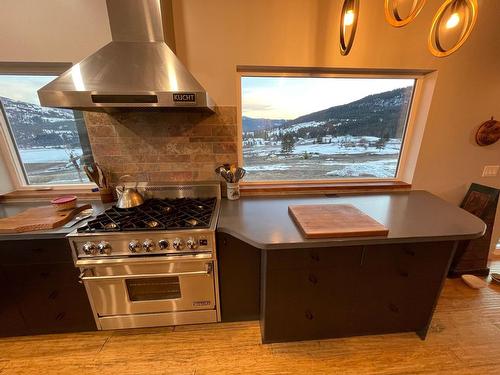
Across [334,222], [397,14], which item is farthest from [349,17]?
[334,222]

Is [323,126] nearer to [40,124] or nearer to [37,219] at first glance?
[37,219]

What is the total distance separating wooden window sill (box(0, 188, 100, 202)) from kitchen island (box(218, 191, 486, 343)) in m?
1.26

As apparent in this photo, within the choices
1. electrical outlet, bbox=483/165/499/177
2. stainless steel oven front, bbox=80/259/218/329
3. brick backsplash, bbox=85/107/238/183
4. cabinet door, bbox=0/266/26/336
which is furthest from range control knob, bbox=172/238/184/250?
electrical outlet, bbox=483/165/499/177

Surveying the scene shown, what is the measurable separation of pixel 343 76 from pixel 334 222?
1.27m

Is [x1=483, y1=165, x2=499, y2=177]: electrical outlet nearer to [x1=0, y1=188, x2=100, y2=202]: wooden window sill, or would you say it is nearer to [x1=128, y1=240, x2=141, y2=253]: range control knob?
[x1=128, y1=240, x2=141, y2=253]: range control knob

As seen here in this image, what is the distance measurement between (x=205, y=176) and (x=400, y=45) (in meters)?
1.85

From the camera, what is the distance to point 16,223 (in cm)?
128

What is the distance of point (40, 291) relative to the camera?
4.46 feet

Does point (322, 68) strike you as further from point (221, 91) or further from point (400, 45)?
point (221, 91)

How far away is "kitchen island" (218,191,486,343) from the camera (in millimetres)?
1195

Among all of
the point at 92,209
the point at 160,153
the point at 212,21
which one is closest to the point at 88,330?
the point at 92,209

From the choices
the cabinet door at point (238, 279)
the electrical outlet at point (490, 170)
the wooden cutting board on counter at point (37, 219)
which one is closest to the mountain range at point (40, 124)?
the wooden cutting board on counter at point (37, 219)

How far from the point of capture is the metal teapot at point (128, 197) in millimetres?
1522

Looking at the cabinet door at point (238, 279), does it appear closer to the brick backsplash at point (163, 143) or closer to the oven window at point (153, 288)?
the oven window at point (153, 288)
